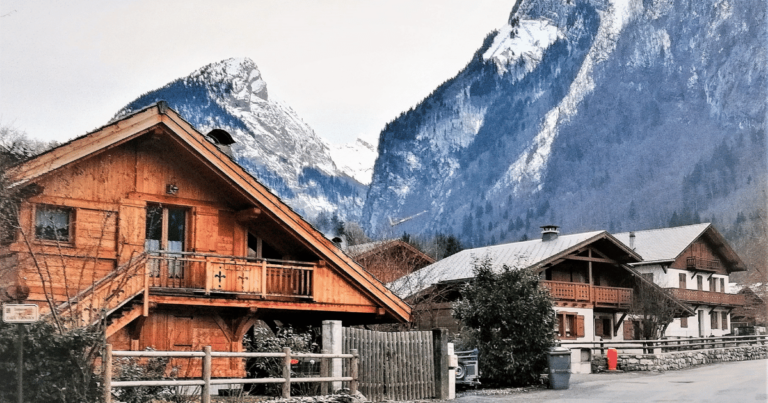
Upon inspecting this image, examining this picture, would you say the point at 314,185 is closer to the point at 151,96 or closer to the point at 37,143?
the point at 151,96

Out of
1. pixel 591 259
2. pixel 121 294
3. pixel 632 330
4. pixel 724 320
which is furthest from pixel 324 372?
pixel 724 320

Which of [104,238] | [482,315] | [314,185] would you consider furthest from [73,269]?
[314,185]

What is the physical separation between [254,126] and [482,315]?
147678 millimetres

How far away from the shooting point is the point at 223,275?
23.8 metres

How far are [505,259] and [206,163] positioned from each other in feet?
86.6

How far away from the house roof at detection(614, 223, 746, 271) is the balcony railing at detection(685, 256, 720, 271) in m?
1.21

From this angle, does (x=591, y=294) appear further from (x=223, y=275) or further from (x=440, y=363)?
(x=223, y=275)

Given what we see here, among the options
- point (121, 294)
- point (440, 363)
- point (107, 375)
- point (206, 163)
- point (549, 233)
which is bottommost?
point (440, 363)

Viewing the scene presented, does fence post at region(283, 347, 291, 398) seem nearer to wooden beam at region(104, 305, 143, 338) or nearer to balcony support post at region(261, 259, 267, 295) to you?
wooden beam at region(104, 305, 143, 338)

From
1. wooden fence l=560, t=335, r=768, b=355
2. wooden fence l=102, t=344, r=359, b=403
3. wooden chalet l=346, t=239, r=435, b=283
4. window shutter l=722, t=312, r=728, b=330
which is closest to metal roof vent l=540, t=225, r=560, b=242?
wooden fence l=560, t=335, r=768, b=355

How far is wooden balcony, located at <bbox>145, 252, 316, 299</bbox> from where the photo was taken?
76.7ft

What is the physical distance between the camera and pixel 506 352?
2703 centimetres

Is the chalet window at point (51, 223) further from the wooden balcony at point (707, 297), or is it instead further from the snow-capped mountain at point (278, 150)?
the snow-capped mountain at point (278, 150)

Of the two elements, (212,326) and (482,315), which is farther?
(482,315)
